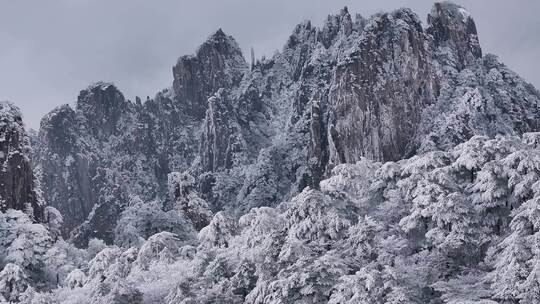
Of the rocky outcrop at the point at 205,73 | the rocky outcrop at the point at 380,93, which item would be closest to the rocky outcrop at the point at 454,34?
the rocky outcrop at the point at 380,93

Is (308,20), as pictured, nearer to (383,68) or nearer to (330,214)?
(383,68)

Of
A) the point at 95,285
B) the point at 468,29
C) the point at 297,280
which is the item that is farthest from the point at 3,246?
the point at 468,29

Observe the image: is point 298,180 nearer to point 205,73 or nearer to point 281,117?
point 281,117

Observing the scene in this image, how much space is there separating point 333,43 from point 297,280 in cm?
13560

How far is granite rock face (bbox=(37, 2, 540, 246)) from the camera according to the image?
11406 cm

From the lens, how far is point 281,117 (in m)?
158

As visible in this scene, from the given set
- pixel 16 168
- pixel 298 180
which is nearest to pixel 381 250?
pixel 16 168

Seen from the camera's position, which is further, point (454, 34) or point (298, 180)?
point (454, 34)

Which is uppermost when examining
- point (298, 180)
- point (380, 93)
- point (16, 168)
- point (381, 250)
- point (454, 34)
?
point (454, 34)

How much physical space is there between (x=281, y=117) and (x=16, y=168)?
102801 mm

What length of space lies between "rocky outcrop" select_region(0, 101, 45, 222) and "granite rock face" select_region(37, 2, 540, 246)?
86.7ft

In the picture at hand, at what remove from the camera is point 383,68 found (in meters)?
120

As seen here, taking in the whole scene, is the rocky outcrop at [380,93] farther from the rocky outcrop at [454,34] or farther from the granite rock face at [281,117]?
the rocky outcrop at [454,34]

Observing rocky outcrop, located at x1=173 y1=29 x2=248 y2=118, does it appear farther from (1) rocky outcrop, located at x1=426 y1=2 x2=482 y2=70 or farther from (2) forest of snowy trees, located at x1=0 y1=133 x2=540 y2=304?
(2) forest of snowy trees, located at x1=0 y1=133 x2=540 y2=304
